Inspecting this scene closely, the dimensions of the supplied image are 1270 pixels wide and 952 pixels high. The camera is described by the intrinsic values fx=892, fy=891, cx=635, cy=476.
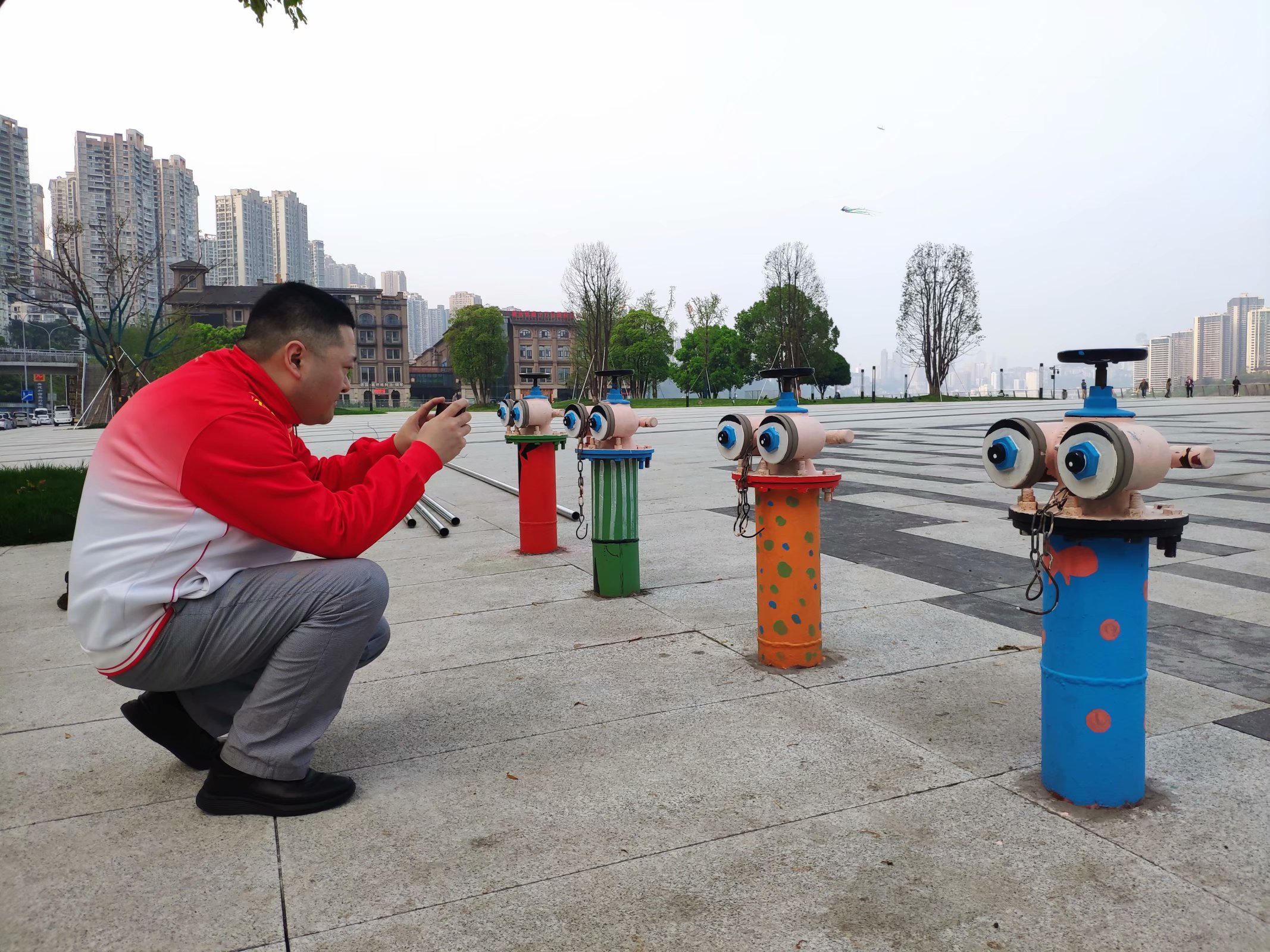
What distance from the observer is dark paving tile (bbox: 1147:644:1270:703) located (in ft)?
11.2

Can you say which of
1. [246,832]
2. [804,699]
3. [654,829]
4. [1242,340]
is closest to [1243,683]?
[804,699]

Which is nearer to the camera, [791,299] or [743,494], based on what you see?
[743,494]

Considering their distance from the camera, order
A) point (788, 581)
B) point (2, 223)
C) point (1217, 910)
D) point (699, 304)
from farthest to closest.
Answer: point (699, 304) < point (2, 223) < point (788, 581) < point (1217, 910)

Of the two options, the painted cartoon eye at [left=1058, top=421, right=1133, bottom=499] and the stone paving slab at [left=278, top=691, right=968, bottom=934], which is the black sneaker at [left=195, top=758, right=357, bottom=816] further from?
the painted cartoon eye at [left=1058, top=421, right=1133, bottom=499]

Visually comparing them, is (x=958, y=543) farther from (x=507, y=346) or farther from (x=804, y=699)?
(x=507, y=346)

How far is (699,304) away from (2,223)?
48132mm

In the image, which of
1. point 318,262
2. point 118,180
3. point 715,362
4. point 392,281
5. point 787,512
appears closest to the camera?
point 787,512

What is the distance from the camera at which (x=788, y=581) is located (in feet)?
11.9

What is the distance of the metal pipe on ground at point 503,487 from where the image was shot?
25.8 ft

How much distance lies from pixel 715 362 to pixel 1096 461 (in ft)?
250

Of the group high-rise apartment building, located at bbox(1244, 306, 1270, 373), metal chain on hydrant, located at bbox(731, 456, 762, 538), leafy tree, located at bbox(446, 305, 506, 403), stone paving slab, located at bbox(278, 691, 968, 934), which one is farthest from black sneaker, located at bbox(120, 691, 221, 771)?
high-rise apartment building, located at bbox(1244, 306, 1270, 373)

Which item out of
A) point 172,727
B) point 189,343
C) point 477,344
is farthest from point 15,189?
→ point 172,727

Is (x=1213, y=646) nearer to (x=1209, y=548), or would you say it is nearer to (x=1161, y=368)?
(x=1209, y=548)

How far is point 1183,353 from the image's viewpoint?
304 ft
